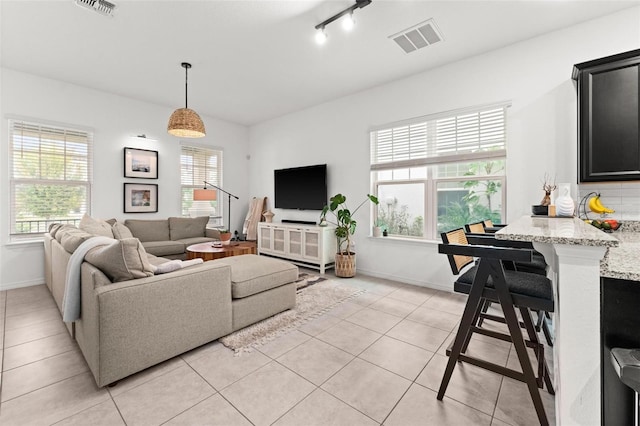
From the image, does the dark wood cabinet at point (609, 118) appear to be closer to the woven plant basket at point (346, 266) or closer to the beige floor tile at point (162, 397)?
the woven plant basket at point (346, 266)

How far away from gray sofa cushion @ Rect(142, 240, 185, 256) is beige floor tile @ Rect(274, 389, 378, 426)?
3.63m

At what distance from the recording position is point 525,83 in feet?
10.1

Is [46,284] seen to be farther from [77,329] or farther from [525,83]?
[525,83]

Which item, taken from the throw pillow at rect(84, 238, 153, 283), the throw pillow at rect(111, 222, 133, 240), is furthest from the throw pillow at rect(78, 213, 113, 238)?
the throw pillow at rect(84, 238, 153, 283)

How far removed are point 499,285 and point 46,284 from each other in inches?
214

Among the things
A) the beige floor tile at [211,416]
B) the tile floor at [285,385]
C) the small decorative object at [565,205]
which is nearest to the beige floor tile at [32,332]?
the tile floor at [285,385]

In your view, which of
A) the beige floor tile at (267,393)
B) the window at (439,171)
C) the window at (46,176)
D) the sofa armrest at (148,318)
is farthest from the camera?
the window at (46,176)

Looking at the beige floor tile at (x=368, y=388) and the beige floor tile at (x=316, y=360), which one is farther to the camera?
the beige floor tile at (x=316, y=360)

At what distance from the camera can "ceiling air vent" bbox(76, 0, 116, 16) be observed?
Result: 8.09 ft

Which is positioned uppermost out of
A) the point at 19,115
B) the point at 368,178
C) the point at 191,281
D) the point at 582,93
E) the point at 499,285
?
the point at 19,115

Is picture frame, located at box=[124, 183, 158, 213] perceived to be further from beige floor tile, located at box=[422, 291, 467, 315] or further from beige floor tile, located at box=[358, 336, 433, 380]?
beige floor tile, located at box=[422, 291, 467, 315]

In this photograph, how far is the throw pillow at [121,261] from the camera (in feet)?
6.03

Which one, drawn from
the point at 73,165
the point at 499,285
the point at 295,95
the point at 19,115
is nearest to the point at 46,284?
the point at 73,165

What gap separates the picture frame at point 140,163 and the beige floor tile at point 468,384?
5.19 meters
